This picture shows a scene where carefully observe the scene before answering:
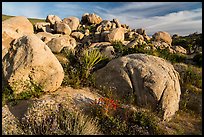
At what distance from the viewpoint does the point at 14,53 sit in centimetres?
861

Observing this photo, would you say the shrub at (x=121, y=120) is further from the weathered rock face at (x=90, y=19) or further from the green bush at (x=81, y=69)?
the weathered rock face at (x=90, y=19)

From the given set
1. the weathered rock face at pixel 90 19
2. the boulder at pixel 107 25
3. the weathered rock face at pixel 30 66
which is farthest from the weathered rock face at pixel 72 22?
the weathered rock face at pixel 30 66

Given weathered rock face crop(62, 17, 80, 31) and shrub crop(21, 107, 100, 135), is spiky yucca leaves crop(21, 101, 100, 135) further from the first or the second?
weathered rock face crop(62, 17, 80, 31)

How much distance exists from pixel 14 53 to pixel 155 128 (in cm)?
506

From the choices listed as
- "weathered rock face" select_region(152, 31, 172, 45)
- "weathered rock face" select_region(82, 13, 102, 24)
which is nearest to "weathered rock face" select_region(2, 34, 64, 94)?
"weathered rock face" select_region(152, 31, 172, 45)

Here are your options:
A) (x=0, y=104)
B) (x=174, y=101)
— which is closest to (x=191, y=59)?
(x=174, y=101)

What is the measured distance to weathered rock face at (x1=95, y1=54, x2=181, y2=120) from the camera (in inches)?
334

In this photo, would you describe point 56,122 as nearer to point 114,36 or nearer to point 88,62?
point 88,62

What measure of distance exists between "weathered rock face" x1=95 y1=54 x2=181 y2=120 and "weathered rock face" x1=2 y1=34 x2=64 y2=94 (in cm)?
196

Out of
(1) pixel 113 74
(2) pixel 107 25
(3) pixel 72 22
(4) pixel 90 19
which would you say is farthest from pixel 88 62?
(4) pixel 90 19

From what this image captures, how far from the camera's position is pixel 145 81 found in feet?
28.6

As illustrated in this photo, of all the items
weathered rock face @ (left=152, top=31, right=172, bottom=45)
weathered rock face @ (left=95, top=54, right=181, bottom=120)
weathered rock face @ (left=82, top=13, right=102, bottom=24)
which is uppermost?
weathered rock face @ (left=82, top=13, right=102, bottom=24)

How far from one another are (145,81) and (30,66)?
3.79 meters

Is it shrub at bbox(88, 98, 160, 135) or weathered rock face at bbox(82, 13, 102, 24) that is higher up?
weathered rock face at bbox(82, 13, 102, 24)
